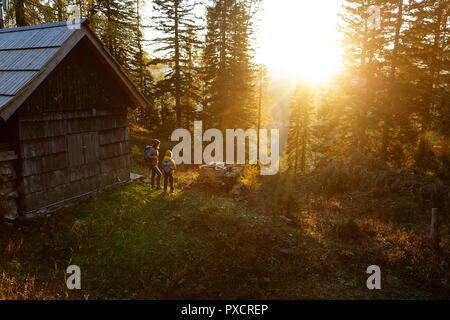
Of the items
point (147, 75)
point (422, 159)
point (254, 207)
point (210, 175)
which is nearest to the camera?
point (254, 207)

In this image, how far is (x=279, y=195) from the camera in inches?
557

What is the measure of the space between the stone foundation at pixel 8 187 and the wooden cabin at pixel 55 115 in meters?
0.03

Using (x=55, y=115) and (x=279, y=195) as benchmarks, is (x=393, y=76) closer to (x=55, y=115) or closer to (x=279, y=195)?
(x=279, y=195)

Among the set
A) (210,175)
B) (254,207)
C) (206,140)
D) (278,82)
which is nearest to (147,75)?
(206,140)

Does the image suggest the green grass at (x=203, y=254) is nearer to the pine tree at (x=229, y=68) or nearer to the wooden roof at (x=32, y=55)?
the wooden roof at (x=32, y=55)

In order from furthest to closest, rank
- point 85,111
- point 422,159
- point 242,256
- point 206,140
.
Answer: point 206,140
point 422,159
point 85,111
point 242,256

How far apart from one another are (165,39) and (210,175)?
1756 cm

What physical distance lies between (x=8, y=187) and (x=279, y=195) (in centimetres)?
1105

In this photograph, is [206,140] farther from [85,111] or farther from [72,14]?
[85,111]

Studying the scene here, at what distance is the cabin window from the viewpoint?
10.7 meters

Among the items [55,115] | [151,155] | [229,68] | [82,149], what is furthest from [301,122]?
[55,115]

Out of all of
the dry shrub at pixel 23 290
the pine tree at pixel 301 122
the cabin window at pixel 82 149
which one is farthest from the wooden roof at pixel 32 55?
the pine tree at pixel 301 122

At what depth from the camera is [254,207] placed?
14.1 m
